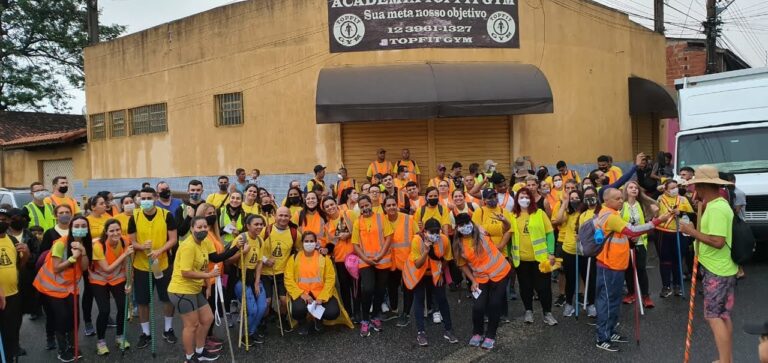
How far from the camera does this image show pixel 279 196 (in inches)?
591

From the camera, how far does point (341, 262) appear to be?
23.4 feet

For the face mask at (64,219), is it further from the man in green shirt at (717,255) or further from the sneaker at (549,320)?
the man in green shirt at (717,255)

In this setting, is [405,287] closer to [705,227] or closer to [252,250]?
[252,250]

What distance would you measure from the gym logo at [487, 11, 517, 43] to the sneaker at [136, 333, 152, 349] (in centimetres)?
1100

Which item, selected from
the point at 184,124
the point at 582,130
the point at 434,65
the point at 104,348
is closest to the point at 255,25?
the point at 184,124

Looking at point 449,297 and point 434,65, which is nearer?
point 449,297

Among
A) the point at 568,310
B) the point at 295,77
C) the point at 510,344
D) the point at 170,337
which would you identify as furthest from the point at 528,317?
the point at 295,77

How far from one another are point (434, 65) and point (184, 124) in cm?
819

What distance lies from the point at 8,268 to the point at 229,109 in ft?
35.9

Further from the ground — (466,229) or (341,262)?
(466,229)

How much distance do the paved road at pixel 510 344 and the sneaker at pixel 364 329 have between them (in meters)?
0.08

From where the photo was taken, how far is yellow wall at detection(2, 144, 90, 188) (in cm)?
2123

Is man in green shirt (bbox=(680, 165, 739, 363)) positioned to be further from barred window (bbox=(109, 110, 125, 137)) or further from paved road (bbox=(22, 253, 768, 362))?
barred window (bbox=(109, 110, 125, 137))

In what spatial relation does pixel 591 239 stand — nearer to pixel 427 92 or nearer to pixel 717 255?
pixel 717 255
